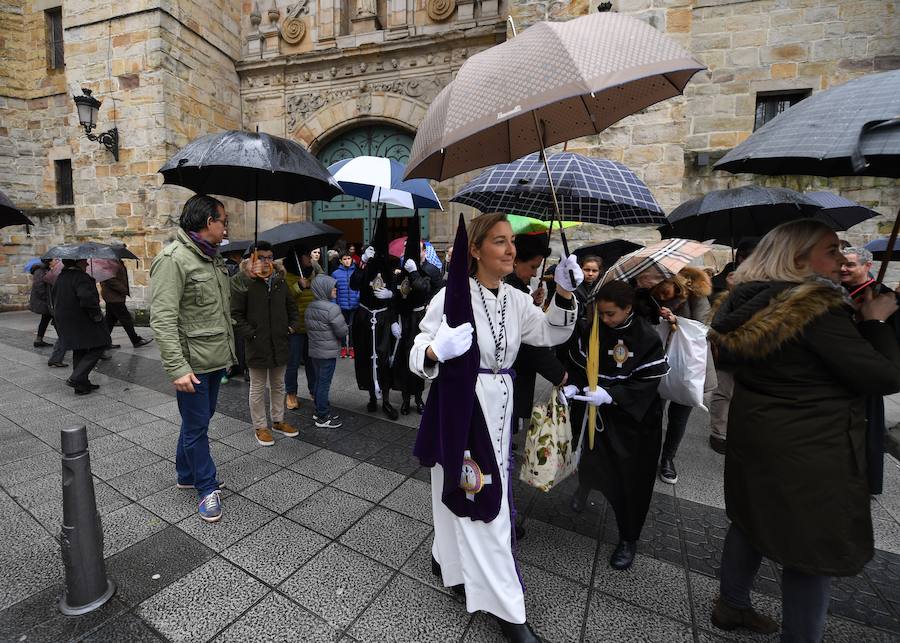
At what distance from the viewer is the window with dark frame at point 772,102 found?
7.98 m

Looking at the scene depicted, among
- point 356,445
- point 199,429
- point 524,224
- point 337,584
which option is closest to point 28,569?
point 199,429

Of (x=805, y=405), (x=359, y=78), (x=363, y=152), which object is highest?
(x=359, y=78)

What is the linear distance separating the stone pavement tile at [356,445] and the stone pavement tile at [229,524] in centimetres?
99

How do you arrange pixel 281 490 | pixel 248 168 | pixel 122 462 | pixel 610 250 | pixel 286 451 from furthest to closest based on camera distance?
pixel 610 250, pixel 286 451, pixel 122 462, pixel 248 168, pixel 281 490

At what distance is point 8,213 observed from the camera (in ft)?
10.5

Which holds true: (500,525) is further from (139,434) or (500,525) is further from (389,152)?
(389,152)

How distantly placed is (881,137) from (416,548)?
281cm

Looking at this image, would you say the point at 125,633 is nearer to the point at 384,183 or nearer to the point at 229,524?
the point at 229,524

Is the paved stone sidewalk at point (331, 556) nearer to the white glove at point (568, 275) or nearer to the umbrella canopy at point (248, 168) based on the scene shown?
the white glove at point (568, 275)

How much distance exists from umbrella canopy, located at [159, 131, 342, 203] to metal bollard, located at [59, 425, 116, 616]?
1934 millimetres

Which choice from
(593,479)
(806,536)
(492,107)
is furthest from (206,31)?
(806,536)

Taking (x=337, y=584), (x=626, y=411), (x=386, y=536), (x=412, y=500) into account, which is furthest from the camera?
(x=412, y=500)

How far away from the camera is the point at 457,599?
7.20 ft

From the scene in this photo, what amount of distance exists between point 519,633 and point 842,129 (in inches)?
91.2
